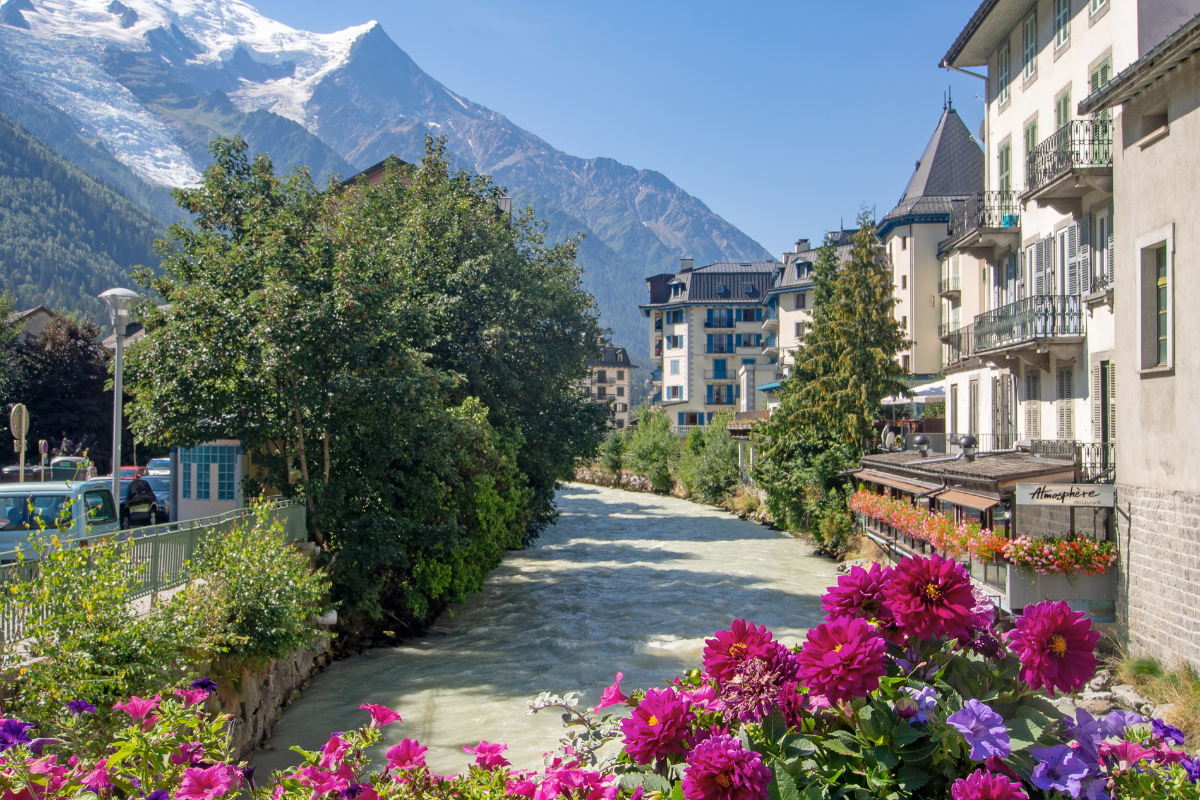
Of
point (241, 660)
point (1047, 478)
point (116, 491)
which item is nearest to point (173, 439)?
point (116, 491)

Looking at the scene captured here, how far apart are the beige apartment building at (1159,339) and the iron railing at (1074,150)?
2.14 meters

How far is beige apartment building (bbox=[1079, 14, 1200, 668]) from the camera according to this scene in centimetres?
1409

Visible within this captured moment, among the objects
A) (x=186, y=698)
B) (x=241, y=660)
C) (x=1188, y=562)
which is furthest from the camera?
(x=1188, y=562)

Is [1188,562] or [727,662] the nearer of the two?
[727,662]

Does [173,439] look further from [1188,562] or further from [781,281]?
[781,281]

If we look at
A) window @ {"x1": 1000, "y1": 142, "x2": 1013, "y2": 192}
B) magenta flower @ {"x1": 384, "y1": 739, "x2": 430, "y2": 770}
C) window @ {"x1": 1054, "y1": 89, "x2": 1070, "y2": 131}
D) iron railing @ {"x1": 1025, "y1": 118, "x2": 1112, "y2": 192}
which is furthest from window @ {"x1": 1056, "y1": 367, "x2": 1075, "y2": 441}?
magenta flower @ {"x1": 384, "y1": 739, "x2": 430, "y2": 770}

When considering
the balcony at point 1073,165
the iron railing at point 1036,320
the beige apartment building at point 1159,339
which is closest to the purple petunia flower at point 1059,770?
the beige apartment building at point 1159,339

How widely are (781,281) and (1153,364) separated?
195 feet

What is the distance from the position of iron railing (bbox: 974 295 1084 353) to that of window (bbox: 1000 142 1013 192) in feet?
12.5

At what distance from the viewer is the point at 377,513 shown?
62.3ft

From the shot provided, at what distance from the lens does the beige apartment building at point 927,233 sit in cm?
4294

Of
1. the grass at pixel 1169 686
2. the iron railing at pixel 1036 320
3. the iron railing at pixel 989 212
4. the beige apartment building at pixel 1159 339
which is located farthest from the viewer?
the iron railing at pixel 989 212

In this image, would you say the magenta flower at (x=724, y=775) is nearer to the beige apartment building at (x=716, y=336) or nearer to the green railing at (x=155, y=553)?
the green railing at (x=155, y=553)

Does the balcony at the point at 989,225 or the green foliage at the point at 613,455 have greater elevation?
the balcony at the point at 989,225
